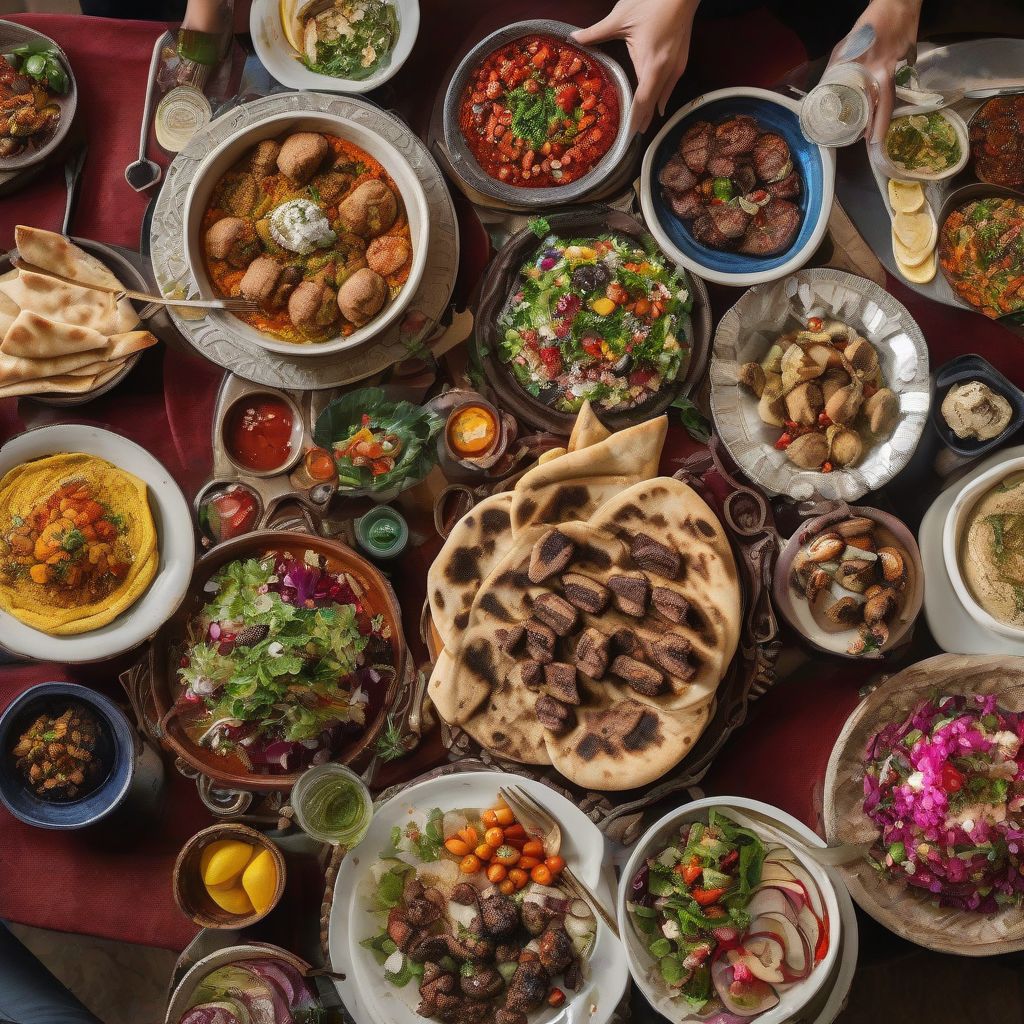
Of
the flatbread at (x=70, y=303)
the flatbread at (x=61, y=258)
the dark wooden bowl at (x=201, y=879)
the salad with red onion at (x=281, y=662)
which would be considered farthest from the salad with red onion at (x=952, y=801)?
the flatbread at (x=61, y=258)

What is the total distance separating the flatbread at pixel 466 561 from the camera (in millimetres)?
3246

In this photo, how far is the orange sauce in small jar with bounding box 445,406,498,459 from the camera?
3.50 meters

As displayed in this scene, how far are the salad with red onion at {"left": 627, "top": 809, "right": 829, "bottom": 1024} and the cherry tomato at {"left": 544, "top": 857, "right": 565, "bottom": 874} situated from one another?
0.25 meters

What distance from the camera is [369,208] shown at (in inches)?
136

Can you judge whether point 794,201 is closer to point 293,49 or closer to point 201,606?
point 293,49

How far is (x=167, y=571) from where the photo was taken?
Result: 3475 millimetres

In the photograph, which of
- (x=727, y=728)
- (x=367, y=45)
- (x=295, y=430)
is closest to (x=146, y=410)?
(x=295, y=430)

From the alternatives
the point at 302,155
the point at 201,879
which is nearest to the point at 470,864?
the point at 201,879

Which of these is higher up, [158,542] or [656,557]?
[656,557]

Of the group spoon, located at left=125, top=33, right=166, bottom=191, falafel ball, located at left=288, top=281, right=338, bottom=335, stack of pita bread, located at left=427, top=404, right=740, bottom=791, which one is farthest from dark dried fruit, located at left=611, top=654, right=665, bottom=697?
spoon, located at left=125, top=33, right=166, bottom=191

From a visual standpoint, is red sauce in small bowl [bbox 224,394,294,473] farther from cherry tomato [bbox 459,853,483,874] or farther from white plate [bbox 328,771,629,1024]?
cherry tomato [bbox 459,853,483,874]

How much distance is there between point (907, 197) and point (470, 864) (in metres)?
2.94

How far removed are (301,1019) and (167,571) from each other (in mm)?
1662

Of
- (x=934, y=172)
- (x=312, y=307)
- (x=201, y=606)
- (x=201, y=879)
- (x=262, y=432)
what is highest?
(x=934, y=172)
